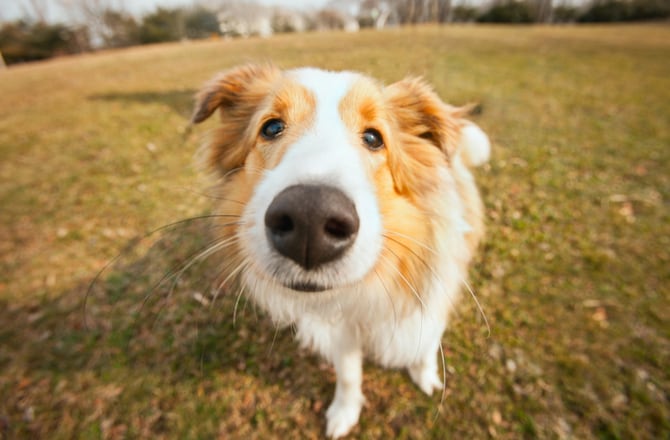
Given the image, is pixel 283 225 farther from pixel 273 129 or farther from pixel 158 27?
pixel 158 27

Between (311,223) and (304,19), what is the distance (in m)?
34.9

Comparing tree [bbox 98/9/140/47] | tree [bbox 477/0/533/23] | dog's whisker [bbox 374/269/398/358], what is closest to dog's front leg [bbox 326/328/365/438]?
dog's whisker [bbox 374/269/398/358]

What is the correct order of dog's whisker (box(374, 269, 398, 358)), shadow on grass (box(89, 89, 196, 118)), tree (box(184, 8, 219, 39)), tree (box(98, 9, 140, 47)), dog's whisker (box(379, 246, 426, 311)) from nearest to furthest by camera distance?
dog's whisker (box(379, 246, 426, 311)) → dog's whisker (box(374, 269, 398, 358)) → shadow on grass (box(89, 89, 196, 118)) → tree (box(184, 8, 219, 39)) → tree (box(98, 9, 140, 47))

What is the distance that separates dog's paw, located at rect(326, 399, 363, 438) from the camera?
254 centimetres

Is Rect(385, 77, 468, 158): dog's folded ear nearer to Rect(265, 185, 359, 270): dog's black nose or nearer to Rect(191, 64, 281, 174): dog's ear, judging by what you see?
Rect(191, 64, 281, 174): dog's ear

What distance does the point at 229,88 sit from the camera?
93.0 inches

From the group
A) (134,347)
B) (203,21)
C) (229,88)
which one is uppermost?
(203,21)

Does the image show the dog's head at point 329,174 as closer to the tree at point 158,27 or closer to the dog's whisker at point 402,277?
the dog's whisker at point 402,277

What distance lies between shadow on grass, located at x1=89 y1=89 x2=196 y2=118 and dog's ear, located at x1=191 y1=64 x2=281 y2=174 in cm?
789

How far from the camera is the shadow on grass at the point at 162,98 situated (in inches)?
390

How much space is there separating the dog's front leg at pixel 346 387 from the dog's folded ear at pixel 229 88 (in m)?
1.84

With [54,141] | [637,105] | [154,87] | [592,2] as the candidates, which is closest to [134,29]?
[154,87]

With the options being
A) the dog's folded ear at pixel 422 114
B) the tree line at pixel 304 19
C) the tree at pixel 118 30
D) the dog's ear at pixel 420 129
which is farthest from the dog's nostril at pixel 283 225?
the tree at pixel 118 30

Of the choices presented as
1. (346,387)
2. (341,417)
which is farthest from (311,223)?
(341,417)
